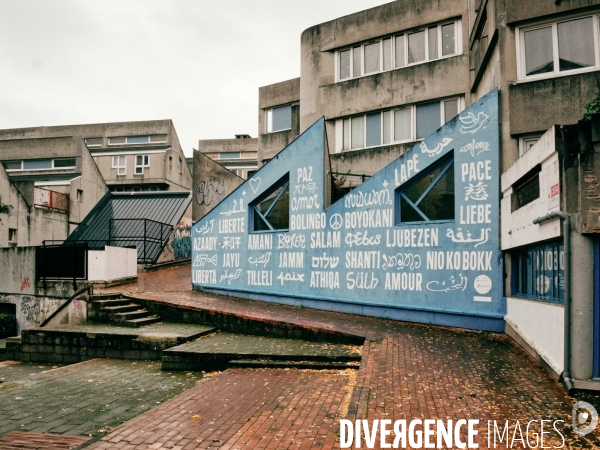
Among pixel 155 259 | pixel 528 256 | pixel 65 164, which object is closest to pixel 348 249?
pixel 528 256

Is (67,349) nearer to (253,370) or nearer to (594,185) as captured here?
(253,370)

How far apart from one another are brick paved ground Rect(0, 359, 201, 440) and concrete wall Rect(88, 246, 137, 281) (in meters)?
4.64

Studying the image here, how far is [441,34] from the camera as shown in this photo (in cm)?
1877

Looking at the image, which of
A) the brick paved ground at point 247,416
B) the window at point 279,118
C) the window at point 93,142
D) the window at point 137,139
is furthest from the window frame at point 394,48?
the window at point 93,142

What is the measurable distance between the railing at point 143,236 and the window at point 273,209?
7.55 meters

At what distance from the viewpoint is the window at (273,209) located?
1434cm

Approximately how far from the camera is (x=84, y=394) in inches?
305

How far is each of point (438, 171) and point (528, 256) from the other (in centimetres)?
308

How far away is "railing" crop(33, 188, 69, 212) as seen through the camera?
26716 millimetres

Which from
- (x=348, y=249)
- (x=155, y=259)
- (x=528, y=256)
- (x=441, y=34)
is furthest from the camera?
(x=155, y=259)

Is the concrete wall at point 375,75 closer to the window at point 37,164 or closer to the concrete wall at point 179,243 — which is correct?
the concrete wall at point 179,243

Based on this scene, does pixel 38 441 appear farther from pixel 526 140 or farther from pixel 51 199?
pixel 51 199

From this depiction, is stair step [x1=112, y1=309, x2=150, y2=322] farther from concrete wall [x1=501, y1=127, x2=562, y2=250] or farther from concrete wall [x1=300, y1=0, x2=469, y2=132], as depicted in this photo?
concrete wall [x1=300, y1=0, x2=469, y2=132]

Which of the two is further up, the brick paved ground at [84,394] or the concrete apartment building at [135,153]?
the concrete apartment building at [135,153]
